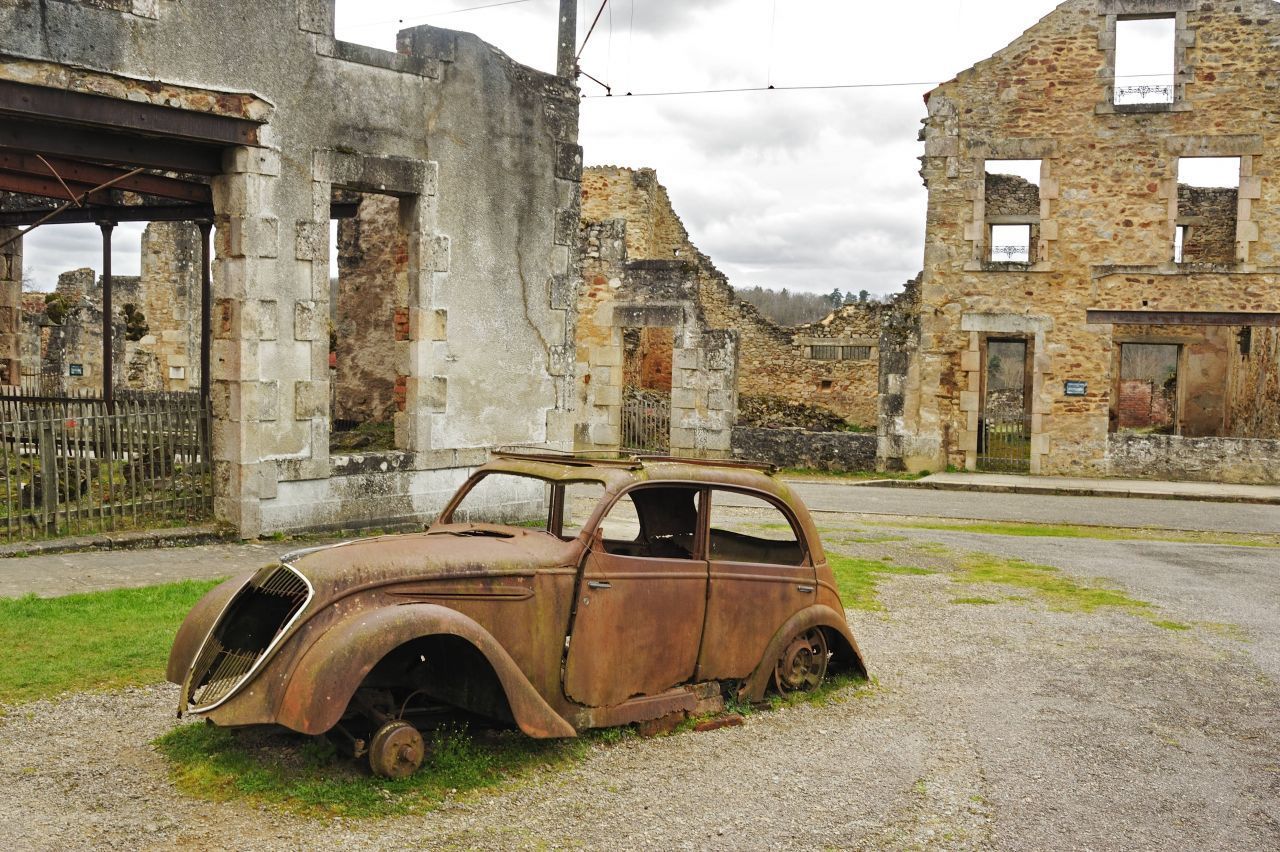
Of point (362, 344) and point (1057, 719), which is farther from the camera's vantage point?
point (362, 344)

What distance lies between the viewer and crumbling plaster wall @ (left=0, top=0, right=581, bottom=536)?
10.0 metres

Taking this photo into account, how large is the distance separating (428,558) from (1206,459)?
19.6 m

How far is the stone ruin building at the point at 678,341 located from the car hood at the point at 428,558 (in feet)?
55.0

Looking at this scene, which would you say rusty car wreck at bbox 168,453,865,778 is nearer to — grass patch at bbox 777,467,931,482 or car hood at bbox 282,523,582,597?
car hood at bbox 282,523,582,597

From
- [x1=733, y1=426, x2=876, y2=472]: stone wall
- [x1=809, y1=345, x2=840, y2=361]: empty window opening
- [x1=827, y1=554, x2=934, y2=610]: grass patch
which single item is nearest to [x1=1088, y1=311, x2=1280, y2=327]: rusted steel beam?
[x1=733, y1=426, x2=876, y2=472]: stone wall

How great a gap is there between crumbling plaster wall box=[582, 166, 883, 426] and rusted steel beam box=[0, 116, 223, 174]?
20.2 meters

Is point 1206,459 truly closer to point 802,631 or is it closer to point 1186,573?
point 1186,573

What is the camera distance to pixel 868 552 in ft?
39.7

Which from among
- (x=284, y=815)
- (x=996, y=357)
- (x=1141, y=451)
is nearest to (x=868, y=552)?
Answer: (x=284, y=815)

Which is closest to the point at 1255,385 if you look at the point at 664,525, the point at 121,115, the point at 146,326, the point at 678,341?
the point at 678,341

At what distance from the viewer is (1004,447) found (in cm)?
2292

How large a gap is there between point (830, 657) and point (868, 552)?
219 inches

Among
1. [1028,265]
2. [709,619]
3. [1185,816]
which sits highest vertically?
[1028,265]

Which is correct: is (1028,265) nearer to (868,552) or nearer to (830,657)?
(868,552)
